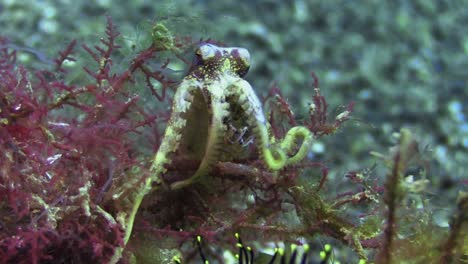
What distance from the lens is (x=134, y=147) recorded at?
1.62 meters

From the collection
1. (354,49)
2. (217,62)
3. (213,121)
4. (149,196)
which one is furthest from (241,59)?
(354,49)

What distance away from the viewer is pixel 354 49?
167 inches

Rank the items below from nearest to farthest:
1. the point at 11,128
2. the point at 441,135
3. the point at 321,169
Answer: the point at 11,128 < the point at 321,169 < the point at 441,135

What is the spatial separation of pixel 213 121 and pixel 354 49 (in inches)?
129

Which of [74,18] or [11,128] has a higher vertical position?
[11,128]

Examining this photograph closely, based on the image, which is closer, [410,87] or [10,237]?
[10,237]

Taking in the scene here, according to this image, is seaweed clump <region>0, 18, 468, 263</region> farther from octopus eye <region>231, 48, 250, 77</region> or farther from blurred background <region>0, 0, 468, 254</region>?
blurred background <region>0, 0, 468, 254</region>

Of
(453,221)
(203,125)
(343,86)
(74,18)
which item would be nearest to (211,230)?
(203,125)

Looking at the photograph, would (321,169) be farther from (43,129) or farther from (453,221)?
(43,129)

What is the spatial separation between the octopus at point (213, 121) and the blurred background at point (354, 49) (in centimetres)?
232

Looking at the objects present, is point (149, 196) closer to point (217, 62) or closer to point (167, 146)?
point (167, 146)

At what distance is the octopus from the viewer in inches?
49.2

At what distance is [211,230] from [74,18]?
3306mm

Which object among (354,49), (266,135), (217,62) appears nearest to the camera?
(266,135)
